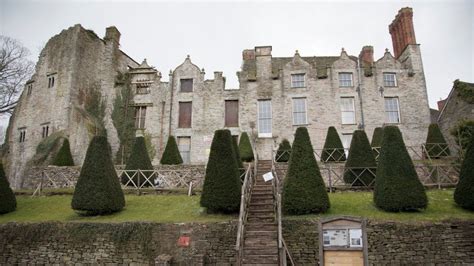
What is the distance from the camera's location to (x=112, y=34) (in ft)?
103

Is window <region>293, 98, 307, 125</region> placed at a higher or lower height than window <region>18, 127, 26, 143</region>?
higher

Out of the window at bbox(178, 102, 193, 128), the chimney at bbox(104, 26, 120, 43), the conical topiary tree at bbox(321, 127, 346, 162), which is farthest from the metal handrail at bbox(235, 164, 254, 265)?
the chimney at bbox(104, 26, 120, 43)

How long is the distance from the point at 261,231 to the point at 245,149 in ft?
42.2

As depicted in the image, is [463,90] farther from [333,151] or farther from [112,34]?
[112,34]

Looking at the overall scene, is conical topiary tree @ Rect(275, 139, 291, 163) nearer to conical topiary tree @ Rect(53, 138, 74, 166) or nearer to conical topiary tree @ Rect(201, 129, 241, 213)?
conical topiary tree @ Rect(201, 129, 241, 213)

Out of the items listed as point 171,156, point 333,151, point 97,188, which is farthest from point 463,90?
point 97,188

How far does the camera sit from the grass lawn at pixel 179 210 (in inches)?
503

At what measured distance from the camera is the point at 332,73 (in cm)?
2741

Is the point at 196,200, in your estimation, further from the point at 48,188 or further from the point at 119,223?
the point at 48,188

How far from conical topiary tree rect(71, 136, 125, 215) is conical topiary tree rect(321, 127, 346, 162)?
43.9 ft

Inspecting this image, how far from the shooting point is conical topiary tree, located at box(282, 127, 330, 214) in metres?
13.0

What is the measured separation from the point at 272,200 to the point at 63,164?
15.6 m

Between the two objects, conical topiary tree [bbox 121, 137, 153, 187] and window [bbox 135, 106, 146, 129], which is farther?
window [bbox 135, 106, 146, 129]

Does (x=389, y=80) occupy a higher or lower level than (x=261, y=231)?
higher
